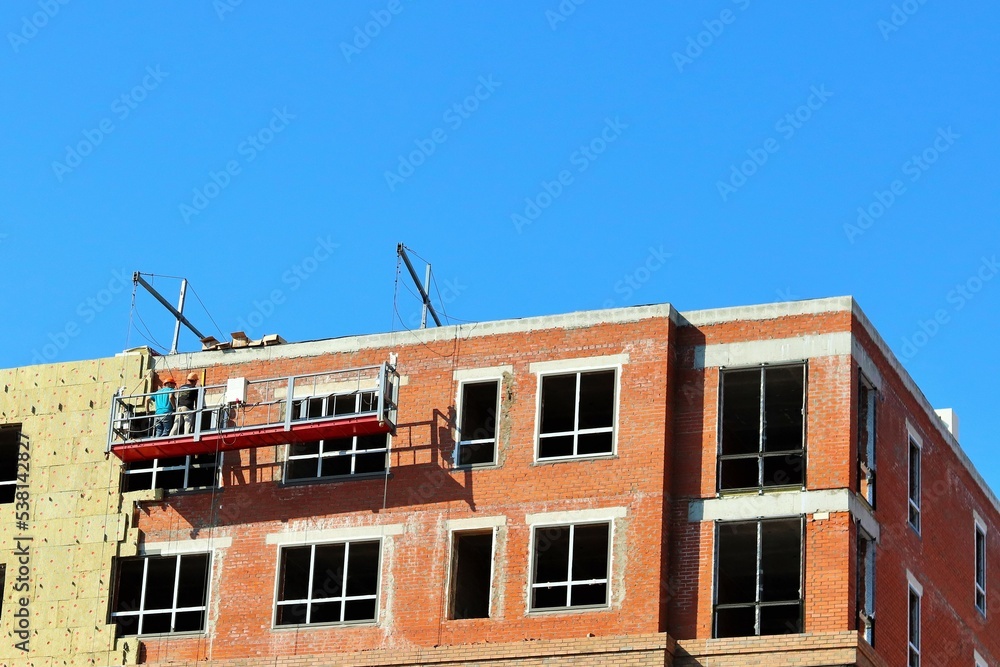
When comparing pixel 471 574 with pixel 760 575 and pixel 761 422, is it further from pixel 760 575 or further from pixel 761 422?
pixel 761 422

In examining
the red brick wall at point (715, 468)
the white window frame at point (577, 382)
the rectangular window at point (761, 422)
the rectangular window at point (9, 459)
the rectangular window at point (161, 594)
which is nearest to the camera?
the red brick wall at point (715, 468)

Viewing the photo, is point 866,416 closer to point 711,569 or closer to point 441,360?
point 711,569

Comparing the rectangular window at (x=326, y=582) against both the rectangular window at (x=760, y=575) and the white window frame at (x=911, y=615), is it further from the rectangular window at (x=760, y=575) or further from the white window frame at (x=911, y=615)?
the white window frame at (x=911, y=615)

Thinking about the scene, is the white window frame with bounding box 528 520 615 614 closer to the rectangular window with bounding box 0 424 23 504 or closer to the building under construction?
the building under construction

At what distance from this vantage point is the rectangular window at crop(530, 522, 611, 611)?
44500mm

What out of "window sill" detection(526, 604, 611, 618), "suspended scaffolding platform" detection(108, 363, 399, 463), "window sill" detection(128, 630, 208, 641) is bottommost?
"window sill" detection(128, 630, 208, 641)

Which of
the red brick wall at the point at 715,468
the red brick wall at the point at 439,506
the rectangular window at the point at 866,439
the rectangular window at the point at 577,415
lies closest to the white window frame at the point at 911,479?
the rectangular window at the point at 866,439

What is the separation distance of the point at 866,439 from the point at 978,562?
8805 mm

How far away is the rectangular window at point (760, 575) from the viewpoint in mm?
43469

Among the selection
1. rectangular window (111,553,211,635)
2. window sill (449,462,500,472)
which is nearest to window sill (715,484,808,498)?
window sill (449,462,500,472)

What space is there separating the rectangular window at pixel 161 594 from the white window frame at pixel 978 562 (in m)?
20.2

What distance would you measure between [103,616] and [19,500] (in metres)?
4.37

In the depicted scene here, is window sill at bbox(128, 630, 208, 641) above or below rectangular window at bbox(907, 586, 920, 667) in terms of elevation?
below

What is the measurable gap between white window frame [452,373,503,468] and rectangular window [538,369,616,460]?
108cm
